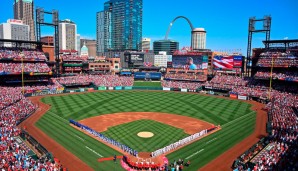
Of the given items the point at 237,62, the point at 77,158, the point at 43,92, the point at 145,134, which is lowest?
the point at 77,158

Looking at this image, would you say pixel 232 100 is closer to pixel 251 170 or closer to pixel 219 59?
pixel 219 59

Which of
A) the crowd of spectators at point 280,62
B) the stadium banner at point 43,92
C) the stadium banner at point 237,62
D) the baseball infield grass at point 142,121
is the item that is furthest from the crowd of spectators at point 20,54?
the crowd of spectators at point 280,62

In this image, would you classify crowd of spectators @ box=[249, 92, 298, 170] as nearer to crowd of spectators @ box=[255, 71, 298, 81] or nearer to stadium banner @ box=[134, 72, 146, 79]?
crowd of spectators @ box=[255, 71, 298, 81]

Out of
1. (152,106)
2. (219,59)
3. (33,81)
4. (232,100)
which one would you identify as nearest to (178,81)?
(219,59)

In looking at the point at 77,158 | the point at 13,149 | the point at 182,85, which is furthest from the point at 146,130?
the point at 182,85

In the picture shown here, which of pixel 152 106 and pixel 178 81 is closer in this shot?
pixel 152 106

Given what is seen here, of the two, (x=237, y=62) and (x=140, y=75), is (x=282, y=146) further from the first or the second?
(x=140, y=75)
